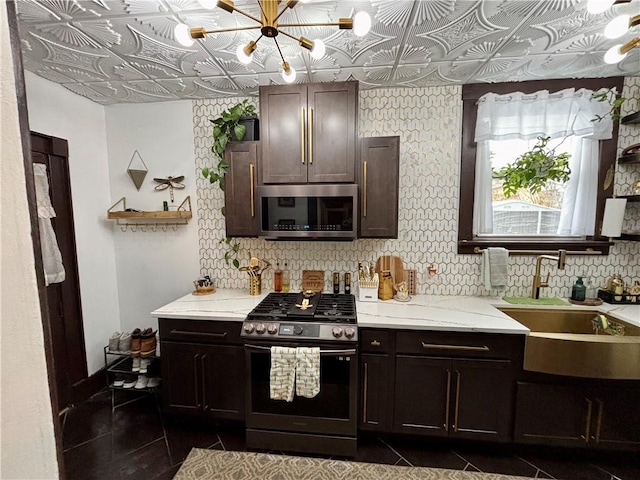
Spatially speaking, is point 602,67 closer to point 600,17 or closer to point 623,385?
point 600,17

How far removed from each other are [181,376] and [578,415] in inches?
107

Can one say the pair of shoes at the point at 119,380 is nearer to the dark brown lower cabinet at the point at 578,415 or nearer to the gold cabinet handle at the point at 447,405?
the gold cabinet handle at the point at 447,405

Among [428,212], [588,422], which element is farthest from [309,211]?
[588,422]

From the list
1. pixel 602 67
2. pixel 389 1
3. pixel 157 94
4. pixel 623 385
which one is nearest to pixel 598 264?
pixel 623 385

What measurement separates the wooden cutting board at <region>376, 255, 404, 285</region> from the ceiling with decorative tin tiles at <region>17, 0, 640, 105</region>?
4.70ft

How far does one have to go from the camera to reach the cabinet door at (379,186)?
2.22m

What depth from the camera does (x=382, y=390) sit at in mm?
2012

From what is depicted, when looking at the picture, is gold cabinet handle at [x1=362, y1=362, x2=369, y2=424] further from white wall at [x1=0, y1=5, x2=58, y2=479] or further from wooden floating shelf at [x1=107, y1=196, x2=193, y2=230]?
wooden floating shelf at [x1=107, y1=196, x2=193, y2=230]

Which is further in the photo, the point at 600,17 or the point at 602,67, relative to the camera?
the point at 602,67

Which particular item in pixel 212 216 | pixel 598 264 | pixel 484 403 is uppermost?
pixel 212 216

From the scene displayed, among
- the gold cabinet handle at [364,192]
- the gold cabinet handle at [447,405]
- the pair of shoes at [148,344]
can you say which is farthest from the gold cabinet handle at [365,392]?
the pair of shoes at [148,344]

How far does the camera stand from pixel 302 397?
2.00 metres

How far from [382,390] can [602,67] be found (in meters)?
2.77

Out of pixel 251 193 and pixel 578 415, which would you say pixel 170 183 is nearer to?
pixel 251 193
